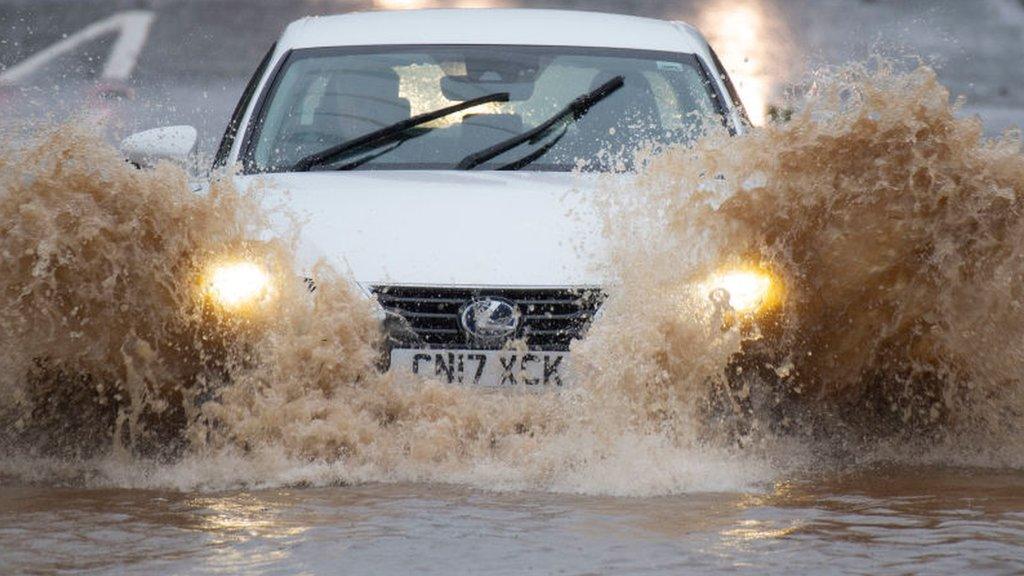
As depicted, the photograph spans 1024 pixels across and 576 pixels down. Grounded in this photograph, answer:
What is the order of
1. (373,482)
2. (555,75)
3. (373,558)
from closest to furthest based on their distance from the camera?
1. (373,558)
2. (373,482)
3. (555,75)

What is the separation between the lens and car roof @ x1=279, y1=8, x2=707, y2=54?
30.3 feet

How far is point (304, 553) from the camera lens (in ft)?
19.3

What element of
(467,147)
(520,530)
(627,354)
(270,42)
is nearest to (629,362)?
(627,354)

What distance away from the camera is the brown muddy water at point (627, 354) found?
6.98m

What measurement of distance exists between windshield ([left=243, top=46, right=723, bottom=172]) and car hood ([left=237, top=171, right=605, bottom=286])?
1.37ft

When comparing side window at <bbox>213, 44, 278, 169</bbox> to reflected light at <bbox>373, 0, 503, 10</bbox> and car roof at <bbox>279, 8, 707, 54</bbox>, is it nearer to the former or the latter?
car roof at <bbox>279, 8, 707, 54</bbox>

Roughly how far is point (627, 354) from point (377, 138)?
6.27ft

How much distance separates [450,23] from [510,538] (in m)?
3.81

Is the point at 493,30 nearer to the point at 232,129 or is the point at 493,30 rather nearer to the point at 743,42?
the point at 232,129

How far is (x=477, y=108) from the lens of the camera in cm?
884

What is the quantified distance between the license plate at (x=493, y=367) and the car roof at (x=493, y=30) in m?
2.38

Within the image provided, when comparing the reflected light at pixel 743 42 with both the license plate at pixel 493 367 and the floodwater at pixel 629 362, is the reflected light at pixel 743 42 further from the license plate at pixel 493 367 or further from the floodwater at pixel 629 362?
the license plate at pixel 493 367

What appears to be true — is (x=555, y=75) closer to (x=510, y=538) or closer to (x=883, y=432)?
(x=883, y=432)

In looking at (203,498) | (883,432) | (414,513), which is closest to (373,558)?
(414,513)
